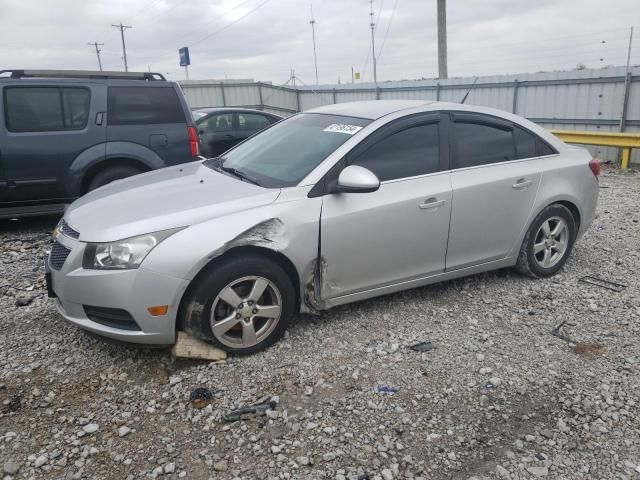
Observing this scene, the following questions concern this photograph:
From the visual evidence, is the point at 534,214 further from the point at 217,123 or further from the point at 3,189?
the point at 217,123

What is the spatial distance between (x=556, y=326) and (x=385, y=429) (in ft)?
6.08

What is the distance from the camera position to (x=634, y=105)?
11461mm

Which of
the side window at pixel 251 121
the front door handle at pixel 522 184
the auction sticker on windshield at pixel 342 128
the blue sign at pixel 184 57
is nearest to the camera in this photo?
the auction sticker on windshield at pixel 342 128

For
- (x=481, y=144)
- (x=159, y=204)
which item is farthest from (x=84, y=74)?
(x=481, y=144)

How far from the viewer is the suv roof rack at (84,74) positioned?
610 cm

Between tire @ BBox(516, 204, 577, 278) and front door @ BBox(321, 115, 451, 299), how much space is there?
101cm

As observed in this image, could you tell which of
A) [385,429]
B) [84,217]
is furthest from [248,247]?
[385,429]

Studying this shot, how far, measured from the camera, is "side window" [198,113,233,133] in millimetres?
10219

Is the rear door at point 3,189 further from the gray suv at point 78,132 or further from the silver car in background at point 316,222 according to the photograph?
the silver car in background at point 316,222

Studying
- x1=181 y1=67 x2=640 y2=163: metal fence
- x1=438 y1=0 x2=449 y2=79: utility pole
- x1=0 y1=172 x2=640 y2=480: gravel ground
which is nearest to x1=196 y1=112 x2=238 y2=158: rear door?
x1=181 y1=67 x2=640 y2=163: metal fence

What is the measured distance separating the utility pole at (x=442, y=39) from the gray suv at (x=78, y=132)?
1258cm

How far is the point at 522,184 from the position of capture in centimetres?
429

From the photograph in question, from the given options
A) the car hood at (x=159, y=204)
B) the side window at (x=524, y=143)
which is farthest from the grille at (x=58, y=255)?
the side window at (x=524, y=143)

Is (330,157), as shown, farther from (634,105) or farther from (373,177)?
(634,105)
